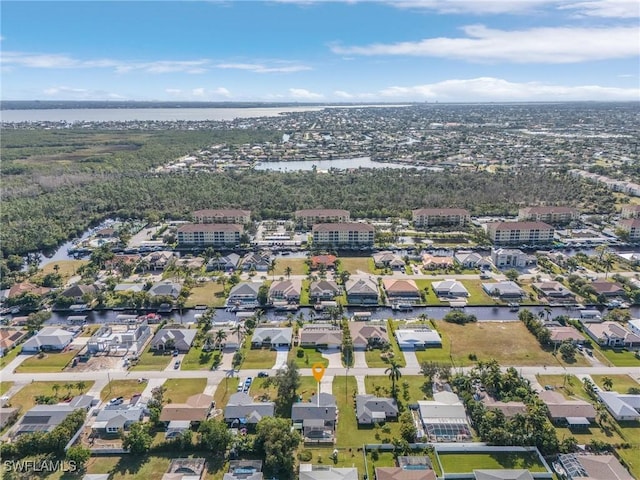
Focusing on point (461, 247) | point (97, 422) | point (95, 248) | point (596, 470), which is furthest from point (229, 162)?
point (596, 470)

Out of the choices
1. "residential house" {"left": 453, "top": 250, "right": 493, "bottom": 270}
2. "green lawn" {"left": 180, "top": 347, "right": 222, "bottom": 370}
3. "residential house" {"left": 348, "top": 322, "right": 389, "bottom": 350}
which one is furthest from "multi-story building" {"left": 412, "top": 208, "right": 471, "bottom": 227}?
"green lawn" {"left": 180, "top": 347, "right": 222, "bottom": 370}

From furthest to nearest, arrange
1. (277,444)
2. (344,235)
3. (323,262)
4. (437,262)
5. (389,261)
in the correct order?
(344,235)
(389,261)
(437,262)
(323,262)
(277,444)

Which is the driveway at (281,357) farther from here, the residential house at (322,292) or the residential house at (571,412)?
the residential house at (571,412)

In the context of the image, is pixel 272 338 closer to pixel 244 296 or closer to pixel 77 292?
pixel 244 296

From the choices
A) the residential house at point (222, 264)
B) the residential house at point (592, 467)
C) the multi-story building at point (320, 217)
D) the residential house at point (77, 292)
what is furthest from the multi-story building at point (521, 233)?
the residential house at point (77, 292)

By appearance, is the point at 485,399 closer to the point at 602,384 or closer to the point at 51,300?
the point at 602,384

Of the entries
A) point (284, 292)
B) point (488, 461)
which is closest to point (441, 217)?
point (284, 292)
